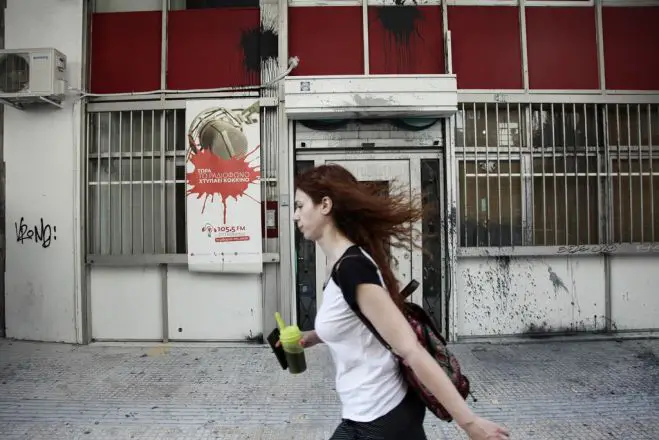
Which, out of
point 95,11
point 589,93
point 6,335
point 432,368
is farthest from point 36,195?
point 589,93

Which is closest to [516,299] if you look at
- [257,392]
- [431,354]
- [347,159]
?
[347,159]

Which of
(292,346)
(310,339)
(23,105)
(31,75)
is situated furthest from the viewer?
(23,105)

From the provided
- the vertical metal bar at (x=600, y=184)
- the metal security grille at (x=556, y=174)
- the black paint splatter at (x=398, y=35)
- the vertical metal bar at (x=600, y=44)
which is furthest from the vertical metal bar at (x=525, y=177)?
the black paint splatter at (x=398, y=35)

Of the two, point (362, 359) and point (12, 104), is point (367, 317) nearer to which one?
point (362, 359)

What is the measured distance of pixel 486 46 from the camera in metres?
5.88

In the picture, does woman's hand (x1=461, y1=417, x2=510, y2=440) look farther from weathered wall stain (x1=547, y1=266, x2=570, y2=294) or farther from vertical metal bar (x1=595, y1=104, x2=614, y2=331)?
vertical metal bar (x1=595, y1=104, x2=614, y2=331)

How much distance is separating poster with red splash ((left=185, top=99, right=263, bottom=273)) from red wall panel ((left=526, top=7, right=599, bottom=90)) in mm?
3813

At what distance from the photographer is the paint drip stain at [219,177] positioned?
222 inches

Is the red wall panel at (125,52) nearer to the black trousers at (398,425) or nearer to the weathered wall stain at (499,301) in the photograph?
the weathered wall stain at (499,301)

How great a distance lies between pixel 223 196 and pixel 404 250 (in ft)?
8.06

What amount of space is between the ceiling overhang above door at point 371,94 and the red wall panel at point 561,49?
1474 mm

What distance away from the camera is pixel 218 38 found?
5.83 metres

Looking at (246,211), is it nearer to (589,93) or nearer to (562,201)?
(562,201)

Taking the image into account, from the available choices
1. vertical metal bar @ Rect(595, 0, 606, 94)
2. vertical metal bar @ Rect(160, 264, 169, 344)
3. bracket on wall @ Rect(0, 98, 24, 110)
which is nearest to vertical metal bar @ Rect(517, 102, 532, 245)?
vertical metal bar @ Rect(595, 0, 606, 94)
